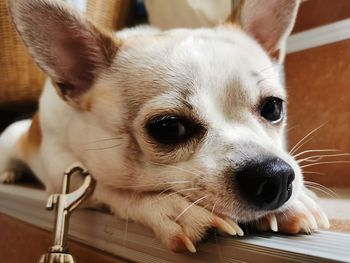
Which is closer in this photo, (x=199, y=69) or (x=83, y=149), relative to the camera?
(x=199, y=69)

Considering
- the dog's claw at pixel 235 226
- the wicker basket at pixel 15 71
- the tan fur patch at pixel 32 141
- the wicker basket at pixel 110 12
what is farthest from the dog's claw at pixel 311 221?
the wicker basket at pixel 15 71

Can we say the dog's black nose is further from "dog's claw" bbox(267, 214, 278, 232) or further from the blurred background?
the blurred background

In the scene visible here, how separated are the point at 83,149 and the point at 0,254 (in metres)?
0.61

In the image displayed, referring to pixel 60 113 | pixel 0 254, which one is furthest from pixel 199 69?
A: pixel 0 254

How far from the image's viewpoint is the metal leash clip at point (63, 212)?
819 millimetres

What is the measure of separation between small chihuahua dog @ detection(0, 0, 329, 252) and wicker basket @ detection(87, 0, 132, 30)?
95 centimetres

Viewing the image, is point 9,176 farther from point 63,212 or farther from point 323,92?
point 323,92

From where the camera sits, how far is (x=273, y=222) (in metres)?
0.79

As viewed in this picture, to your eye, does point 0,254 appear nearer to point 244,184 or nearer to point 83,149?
point 83,149

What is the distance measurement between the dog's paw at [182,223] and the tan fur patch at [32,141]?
80cm

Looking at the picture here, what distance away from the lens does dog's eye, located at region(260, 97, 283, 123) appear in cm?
102

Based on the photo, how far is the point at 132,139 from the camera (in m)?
1.00

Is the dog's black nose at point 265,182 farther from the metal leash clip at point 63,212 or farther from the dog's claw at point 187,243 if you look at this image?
the metal leash clip at point 63,212

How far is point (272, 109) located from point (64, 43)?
55 centimetres
